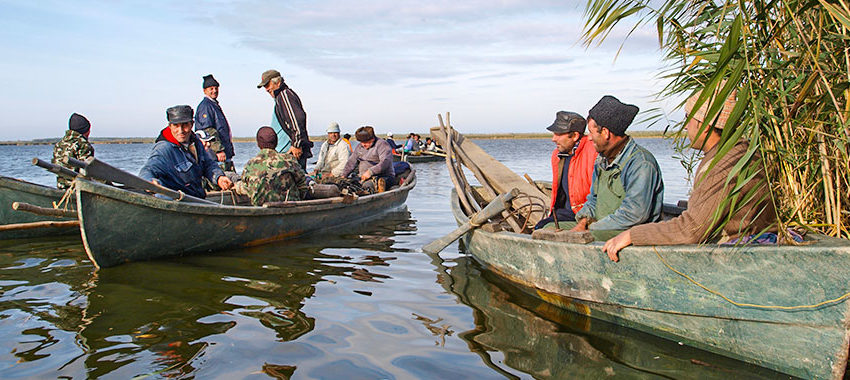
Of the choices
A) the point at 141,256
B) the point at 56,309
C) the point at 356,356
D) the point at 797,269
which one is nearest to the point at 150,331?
the point at 56,309

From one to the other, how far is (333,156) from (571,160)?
5825 millimetres

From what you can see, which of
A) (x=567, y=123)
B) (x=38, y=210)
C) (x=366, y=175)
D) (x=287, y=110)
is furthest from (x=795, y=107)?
(x=366, y=175)

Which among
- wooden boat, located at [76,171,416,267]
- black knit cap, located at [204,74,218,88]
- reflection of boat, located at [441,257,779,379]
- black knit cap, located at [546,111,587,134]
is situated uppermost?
black knit cap, located at [204,74,218,88]

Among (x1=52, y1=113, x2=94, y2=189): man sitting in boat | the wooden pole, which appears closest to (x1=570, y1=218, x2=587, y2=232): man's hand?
the wooden pole

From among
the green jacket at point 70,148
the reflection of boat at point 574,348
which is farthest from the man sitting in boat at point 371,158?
the reflection of boat at point 574,348

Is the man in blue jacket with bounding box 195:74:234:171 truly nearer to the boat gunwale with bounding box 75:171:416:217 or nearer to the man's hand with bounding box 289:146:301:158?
the man's hand with bounding box 289:146:301:158

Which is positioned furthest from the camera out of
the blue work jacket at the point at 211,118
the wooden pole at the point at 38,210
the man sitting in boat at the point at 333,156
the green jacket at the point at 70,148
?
the man sitting in boat at the point at 333,156

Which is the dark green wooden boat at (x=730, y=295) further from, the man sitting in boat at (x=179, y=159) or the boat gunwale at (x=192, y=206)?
the man sitting in boat at (x=179, y=159)

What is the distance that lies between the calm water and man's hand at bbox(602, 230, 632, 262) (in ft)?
2.14

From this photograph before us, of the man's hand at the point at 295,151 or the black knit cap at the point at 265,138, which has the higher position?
the black knit cap at the point at 265,138

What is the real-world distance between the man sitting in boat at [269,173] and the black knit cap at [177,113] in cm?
89

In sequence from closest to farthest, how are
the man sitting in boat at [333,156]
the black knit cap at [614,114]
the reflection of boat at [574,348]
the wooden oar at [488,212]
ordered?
the reflection of boat at [574,348] < the black knit cap at [614,114] < the wooden oar at [488,212] < the man sitting in boat at [333,156]

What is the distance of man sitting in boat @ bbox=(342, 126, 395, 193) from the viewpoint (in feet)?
36.2

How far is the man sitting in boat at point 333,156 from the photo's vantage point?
10.8 metres
